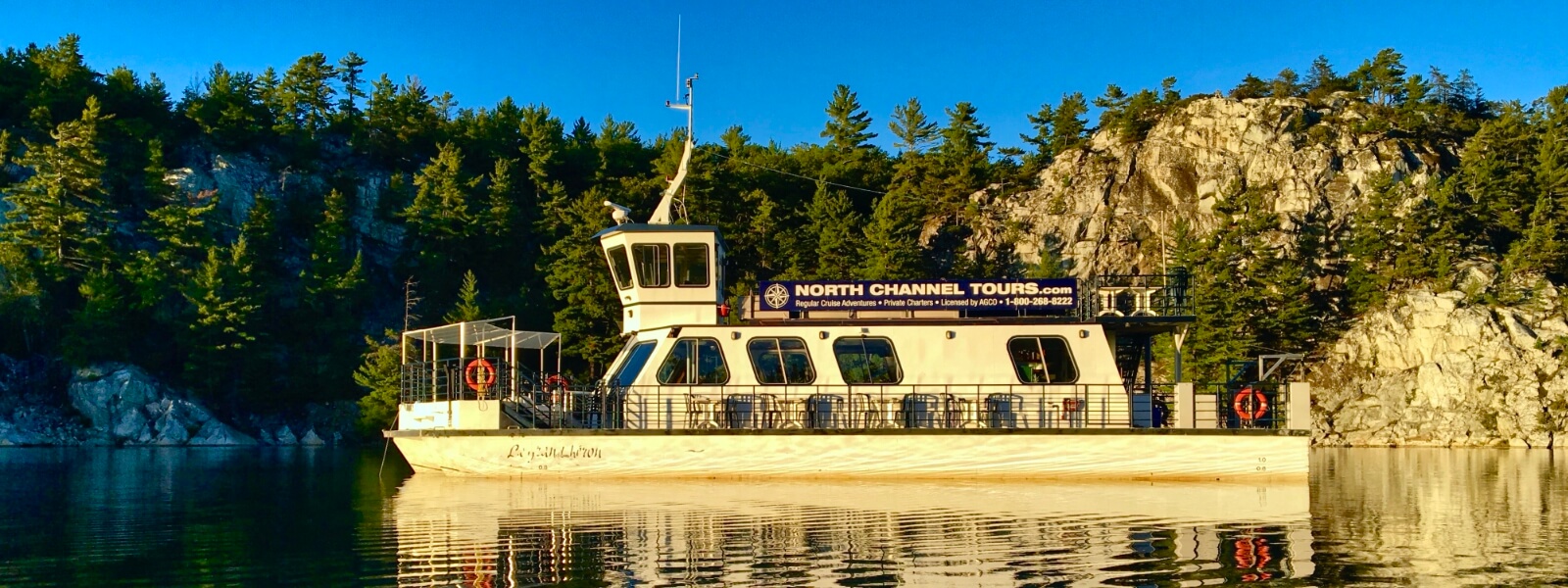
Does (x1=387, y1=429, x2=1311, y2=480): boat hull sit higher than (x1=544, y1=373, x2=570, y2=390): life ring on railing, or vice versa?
(x1=544, y1=373, x2=570, y2=390): life ring on railing

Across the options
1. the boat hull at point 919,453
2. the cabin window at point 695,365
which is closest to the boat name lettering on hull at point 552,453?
the boat hull at point 919,453

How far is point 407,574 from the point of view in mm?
12094

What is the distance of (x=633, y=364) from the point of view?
77.6ft

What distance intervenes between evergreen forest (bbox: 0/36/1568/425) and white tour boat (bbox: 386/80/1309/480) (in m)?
28.4

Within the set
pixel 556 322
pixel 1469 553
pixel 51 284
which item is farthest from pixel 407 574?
pixel 51 284

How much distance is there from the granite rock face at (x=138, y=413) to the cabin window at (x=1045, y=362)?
131 ft

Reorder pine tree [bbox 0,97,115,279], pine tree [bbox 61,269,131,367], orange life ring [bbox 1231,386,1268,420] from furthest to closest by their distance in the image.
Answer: pine tree [bbox 0,97,115,279]
pine tree [bbox 61,269,131,367]
orange life ring [bbox 1231,386,1268,420]

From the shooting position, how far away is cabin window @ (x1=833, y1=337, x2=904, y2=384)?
76.2 feet

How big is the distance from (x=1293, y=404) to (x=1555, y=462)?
20.0 metres

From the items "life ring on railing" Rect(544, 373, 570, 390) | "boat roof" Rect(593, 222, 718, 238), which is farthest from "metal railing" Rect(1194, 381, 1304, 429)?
"life ring on railing" Rect(544, 373, 570, 390)

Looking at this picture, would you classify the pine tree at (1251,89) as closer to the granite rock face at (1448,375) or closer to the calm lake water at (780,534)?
the granite rock face at (1448,375)

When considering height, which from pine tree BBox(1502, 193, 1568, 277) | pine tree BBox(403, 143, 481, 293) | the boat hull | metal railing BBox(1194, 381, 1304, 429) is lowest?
the boat hull

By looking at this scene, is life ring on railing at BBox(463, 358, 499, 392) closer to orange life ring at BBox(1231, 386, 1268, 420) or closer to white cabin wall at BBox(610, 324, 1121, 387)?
white cabin wall at BBox(610, 324, 1121, 387)

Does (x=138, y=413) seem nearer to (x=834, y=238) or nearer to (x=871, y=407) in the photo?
(x=834, y=238)
